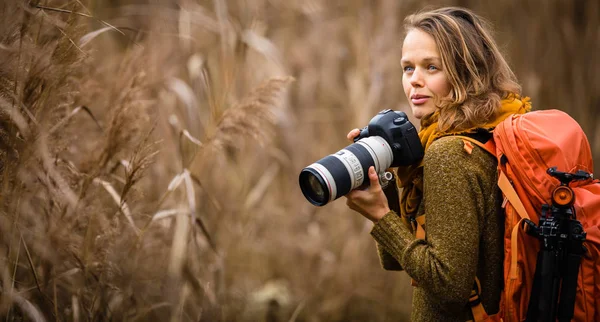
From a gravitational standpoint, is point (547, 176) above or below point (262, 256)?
above

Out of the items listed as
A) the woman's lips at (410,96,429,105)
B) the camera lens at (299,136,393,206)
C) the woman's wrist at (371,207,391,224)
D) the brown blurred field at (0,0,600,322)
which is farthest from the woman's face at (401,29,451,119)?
the brown blurred field at (0,0,600,322)

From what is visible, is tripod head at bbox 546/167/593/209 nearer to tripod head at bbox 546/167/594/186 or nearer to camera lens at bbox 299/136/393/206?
tripod head at bbox 546/167/594/186

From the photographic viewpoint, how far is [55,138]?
5.31 ft

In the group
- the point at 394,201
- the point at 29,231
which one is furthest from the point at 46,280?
the point at 394,201

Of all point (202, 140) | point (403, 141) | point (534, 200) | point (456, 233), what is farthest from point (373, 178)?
point (202, 140)

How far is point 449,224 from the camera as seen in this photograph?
3.84ft

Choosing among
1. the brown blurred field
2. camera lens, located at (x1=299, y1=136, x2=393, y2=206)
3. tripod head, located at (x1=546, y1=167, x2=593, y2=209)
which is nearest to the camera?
tripod head, located at (x1=546, y1=167, x2=593, y2=209)

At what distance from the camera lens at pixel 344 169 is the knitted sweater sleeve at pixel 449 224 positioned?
125mm

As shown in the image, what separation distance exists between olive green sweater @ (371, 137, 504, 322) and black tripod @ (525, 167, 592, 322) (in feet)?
0.38

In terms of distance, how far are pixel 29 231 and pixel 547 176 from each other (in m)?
1.34

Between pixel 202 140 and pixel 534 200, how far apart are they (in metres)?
1.34

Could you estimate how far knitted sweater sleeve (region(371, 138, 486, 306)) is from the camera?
1.16 metres

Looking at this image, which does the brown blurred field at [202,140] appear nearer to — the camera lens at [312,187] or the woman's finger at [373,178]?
the camera lens at [312,187]

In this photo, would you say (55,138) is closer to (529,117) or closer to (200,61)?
(200,61)
